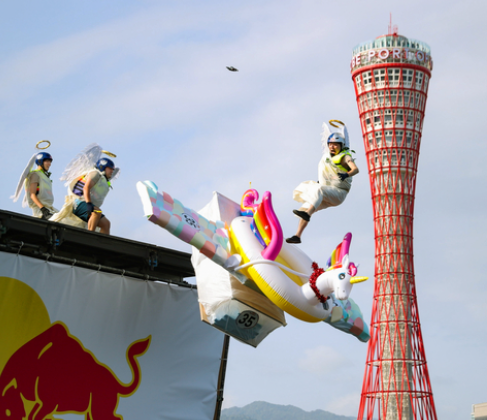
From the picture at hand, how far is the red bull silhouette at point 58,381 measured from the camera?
41.4 feet

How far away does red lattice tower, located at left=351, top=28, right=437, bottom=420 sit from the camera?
162ft

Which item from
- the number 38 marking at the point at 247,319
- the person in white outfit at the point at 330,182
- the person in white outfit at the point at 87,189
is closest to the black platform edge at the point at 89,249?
the person in white outfit at the point at 87,189

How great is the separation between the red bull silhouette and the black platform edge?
1.53m

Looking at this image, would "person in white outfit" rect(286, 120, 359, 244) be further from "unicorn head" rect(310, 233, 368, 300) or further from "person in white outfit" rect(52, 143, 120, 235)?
"person in white outfit" rect(52, 143, 120, 235)

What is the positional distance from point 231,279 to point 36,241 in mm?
4535

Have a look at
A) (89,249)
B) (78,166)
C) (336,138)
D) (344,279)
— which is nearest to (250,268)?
(344,279)

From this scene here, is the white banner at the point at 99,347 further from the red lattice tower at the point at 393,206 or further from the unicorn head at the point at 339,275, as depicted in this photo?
the red lattice tower at the point at 393,206

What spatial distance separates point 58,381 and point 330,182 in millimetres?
6221

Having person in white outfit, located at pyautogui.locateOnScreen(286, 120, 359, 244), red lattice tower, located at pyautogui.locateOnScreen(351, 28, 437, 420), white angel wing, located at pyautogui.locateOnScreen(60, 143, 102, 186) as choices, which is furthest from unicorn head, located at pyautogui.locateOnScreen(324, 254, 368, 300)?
red lattice tower, located at pyautogui.locateOnScreen(351, 28, 437, 420)

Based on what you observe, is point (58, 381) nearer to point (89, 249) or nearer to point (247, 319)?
point (89, 249)

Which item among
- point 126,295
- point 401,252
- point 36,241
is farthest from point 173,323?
point 401,252

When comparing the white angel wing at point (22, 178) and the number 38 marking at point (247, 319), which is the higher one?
the white angel wing at point (22, 178)

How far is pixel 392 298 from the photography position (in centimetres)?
4981

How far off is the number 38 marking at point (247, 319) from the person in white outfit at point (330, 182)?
1.64m
